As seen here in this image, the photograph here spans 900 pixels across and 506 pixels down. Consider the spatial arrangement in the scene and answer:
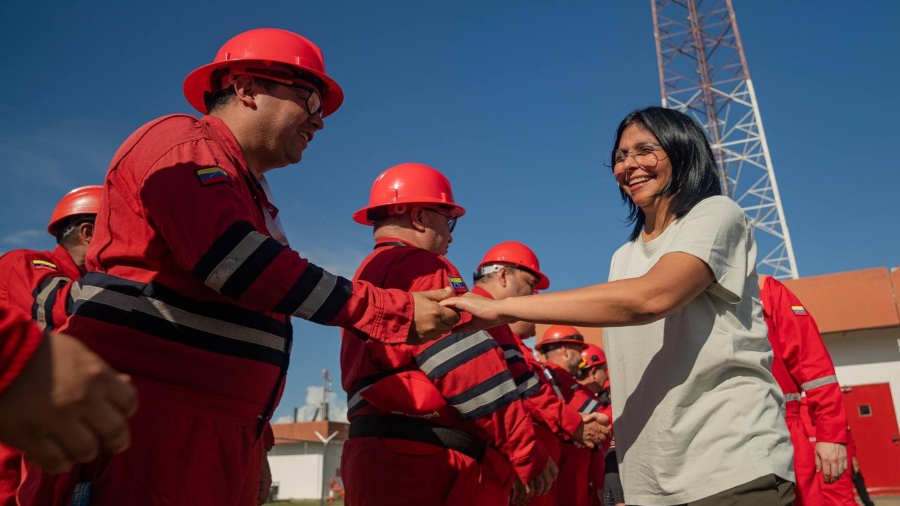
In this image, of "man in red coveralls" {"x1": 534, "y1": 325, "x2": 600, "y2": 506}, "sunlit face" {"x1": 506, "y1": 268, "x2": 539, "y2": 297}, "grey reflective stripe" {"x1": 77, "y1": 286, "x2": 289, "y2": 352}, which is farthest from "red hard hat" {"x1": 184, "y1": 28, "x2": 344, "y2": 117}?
"man in red coveralls" {"x1": 534, "y1": 325, "x2": 600, "y2": 506}

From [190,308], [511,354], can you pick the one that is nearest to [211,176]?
[190,308]

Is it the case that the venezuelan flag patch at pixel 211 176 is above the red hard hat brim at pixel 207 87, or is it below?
below

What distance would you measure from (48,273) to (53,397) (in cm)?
354

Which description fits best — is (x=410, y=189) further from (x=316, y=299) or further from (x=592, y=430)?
(x=592, y=430)

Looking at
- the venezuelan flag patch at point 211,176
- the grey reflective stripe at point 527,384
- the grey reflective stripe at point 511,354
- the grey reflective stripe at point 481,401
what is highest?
the grey reflective stripe at point 511,354

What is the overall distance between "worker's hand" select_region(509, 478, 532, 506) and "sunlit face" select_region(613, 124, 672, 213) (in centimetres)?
200

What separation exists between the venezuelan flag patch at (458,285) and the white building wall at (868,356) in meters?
15.7

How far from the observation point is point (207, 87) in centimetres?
330

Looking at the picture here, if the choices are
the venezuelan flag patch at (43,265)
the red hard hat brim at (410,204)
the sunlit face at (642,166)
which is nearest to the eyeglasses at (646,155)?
the sunlit face at (642,166)

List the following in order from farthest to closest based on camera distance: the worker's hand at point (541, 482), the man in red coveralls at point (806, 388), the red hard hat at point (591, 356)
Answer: the red hard hat at point (591, 356) → the man in red coveralls at point (806, 388) → the worker's hand at point (541, 482)

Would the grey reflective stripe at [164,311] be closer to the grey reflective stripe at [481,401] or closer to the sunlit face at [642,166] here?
the grey reflective stripe at [481,401]

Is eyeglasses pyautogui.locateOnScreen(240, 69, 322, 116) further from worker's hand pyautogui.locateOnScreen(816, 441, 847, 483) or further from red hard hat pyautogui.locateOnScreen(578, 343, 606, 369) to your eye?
red hard hat pyautogui.locateOnScreen(578, 343, 606, 369)

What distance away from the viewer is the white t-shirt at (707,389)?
2.46 m

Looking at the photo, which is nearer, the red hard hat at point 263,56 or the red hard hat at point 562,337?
the red hard hat at point 263,56
